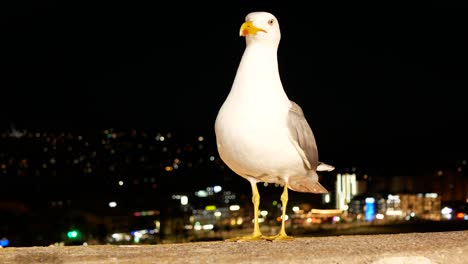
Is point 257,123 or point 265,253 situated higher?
point 257,123

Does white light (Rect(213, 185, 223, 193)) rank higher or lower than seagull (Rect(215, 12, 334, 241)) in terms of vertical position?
higher

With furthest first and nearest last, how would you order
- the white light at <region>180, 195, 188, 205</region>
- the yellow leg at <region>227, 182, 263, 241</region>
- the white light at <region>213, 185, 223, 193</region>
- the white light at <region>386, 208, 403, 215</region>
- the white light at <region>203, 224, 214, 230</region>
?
the white light at <region>180, 195, 188, 205</region>
the white light at <region>213, 185, 223, 193</region>
the white light at <region>203, 224, 214, 230</region>
the white light at <region>386, 208, 403, 215</region>
the yellow leg at <region>227, 182, 263, 241</region>

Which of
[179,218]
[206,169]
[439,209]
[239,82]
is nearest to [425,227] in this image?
[439,209]

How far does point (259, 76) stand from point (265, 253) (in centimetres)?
82

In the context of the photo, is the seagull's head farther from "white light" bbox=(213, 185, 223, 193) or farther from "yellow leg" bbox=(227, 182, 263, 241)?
"white light" bbox=(213, 185, 223, 193)

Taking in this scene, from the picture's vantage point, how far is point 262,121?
11.5 feet

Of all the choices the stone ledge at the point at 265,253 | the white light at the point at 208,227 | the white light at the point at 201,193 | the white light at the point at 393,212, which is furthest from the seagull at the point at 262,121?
the white light at the point at 201,193

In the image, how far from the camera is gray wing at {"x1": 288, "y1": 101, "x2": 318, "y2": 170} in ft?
11.8

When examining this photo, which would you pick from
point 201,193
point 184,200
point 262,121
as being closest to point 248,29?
point 262,121

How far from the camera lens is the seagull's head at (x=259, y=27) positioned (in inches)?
141

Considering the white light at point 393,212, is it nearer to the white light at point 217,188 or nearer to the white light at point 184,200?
the white light at point 217,188

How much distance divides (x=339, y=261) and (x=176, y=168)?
39.6 m

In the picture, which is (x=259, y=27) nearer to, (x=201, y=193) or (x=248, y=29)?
(x=248, y=29)

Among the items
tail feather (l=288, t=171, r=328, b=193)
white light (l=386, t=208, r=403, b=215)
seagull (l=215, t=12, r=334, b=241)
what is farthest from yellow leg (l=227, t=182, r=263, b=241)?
white light (l=386, t=208, r=403, b=215)
